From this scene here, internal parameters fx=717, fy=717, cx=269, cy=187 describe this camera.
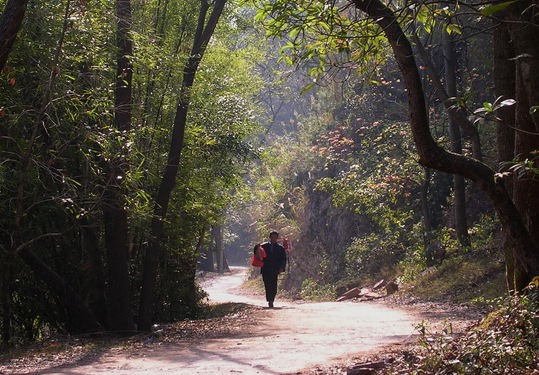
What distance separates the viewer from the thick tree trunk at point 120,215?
12.5 m

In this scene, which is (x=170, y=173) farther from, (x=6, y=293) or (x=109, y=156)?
(x=6, y=293)

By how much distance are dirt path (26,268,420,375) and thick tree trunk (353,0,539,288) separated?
138 cm

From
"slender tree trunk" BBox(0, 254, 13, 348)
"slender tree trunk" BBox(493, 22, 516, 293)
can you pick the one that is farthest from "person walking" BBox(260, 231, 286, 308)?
"slender tree trunk" BBox(493, 22, 516, 293)

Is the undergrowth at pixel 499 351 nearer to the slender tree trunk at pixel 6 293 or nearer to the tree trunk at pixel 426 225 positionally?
the slender tree trunk at pixel 6 293

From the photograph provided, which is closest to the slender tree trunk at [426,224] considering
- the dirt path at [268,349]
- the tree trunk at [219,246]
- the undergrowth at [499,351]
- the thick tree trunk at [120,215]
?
the dirt path at [268,349]

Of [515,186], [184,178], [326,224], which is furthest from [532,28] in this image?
[326,224]

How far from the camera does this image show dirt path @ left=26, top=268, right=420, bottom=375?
794cm

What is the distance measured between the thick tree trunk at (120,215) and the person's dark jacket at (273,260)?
16.1 ft

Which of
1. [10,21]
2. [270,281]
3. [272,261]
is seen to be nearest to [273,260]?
[272,261]

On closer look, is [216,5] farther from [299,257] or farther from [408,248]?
[299,257]

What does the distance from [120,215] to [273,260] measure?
18.3 ft

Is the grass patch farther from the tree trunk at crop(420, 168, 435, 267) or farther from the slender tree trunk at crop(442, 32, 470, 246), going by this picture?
the tree trunk at crop(420, 168, 435, 267)

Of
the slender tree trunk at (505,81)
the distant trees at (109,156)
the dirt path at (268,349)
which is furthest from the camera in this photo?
the distant trees at (109,156)

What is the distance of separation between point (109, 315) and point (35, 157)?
14.7ft
